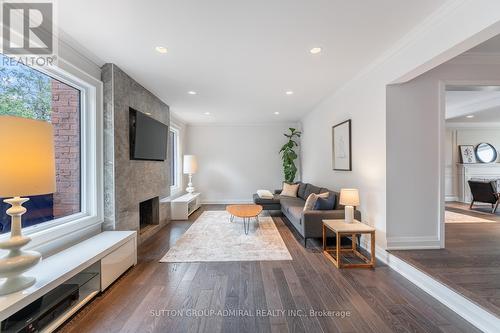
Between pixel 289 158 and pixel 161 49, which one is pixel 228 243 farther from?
pixel 289 158

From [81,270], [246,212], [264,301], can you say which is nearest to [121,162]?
[81,270]

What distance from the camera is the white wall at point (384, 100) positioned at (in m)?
1.81

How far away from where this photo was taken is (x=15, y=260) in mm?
1571

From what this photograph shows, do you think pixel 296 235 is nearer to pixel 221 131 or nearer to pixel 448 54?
pixel 448 54

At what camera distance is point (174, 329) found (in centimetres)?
173

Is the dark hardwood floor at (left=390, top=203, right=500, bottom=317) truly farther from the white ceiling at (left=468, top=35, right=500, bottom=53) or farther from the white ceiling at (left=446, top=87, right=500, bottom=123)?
the white ceiling at (left=446, top=87, right=500, bottom=123)

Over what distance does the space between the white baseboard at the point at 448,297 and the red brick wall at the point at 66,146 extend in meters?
3.96

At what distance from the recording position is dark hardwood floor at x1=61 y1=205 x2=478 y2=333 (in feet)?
5.77

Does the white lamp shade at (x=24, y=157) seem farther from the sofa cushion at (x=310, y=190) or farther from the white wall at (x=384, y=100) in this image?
the sofa cushion at (x=310, y=190)

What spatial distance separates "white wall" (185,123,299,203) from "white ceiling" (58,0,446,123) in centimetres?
335

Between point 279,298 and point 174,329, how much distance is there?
3.13ft

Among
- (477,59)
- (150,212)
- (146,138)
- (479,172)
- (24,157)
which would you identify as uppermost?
(477,59)

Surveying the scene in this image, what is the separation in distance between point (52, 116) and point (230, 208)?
10.1 feet

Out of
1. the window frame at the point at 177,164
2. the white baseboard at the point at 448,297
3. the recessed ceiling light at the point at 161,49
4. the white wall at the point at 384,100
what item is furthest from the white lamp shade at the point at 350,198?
the window frame at the point at 177,164
